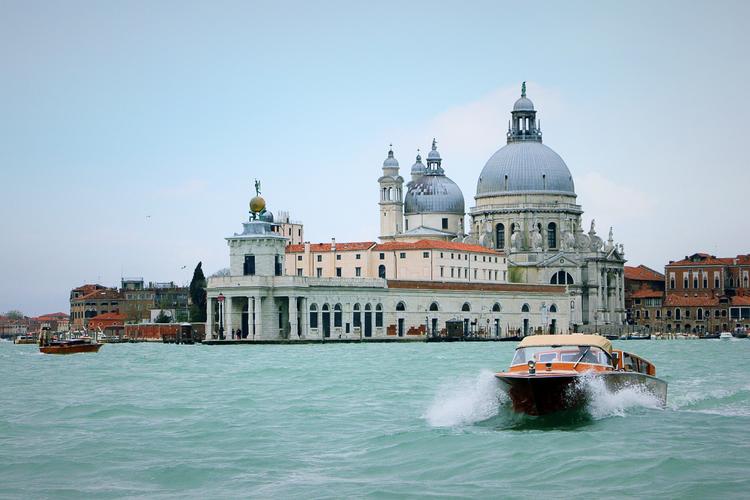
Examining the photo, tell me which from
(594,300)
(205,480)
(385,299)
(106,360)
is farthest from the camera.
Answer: (594,300)

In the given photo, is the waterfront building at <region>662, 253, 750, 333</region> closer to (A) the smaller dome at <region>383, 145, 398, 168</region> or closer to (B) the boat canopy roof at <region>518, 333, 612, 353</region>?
(A) the smaller dome at <region>383, 145, 398, 168</region>

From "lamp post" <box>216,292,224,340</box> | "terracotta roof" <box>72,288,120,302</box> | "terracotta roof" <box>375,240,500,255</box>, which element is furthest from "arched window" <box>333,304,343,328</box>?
"terracotta roof" <box>72,288,120,302</box>

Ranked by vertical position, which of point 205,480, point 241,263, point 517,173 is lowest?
point 205,480

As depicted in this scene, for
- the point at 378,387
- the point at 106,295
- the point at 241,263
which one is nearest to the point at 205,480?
the point at 378,387

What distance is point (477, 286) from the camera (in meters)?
106

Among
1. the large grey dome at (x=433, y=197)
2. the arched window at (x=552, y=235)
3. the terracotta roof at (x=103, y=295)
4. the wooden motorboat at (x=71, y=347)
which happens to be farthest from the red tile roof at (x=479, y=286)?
the terracotta roof at (x=103, y=295)

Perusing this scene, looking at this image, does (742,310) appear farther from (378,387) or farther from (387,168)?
(378,387)

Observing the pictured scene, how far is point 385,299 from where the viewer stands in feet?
319

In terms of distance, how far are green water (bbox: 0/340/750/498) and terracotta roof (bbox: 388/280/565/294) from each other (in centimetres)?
5734

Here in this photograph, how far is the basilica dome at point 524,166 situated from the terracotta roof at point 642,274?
17473 millimetres

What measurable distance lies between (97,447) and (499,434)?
727 centimetres

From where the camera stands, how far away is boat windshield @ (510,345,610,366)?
28.1m

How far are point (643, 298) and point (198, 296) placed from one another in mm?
47281

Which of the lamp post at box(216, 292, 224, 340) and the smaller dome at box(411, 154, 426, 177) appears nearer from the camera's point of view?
the lamp post at box(216, 292, 224, 340)
